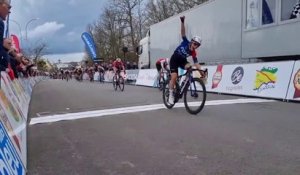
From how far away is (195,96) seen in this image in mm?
9328

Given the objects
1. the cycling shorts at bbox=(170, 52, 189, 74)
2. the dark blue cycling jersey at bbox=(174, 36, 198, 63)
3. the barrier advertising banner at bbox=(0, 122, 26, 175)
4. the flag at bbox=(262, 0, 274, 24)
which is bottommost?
the barrier advertising banner at bbox=(0, 122, 26, 175)

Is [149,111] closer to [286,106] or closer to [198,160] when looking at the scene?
[286,106]

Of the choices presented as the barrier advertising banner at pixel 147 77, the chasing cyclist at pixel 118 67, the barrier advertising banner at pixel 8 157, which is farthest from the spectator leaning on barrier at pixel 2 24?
the barrier advertising banner at pixel 147 77

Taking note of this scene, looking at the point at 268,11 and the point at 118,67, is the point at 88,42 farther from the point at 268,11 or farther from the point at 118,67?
the point at 268,11

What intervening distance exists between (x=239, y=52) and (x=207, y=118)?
7.00m

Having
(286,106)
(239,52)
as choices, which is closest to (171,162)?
(286,106)

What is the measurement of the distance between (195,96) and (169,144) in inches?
140

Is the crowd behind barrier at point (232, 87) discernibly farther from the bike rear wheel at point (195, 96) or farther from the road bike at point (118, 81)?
the road bike at point (118, 81)

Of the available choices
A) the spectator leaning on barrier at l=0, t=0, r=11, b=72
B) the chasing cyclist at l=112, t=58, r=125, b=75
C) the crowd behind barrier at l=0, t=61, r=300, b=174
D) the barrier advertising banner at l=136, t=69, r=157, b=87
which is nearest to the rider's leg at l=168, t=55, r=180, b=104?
the crowd behind barrier at l=0, t=61, r=300, b=174

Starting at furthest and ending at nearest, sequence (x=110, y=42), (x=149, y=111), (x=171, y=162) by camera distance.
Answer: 1. (x=110, y=42)
2. (x=149, y=111)
3. (x=171, y=162)

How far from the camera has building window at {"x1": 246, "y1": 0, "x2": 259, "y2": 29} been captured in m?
14.0

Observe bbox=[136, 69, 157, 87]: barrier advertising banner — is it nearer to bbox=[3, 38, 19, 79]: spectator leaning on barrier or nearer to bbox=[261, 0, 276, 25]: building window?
bbox=[261, 0, 276, 25]: building window

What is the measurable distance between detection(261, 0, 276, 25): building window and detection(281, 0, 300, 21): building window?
13.7 inches

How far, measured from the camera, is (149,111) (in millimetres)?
9617
